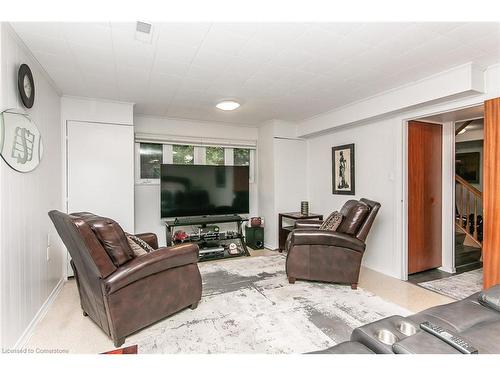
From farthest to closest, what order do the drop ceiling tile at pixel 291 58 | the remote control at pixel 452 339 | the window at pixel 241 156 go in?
the window at pixel 241 156, the drop ceiling tile at pixel 291 58, the remote control at pixel 452 339

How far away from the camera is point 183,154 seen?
15.1ft

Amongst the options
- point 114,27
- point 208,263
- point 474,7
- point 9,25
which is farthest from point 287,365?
point 208,263

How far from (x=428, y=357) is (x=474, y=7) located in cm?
186

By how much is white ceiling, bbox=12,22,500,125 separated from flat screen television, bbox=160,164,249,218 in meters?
1.24

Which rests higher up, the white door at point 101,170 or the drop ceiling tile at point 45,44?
the drop ceiling tile at point 45,44

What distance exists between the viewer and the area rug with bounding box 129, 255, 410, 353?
6.12 ft

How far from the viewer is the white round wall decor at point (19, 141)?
1.76 metres

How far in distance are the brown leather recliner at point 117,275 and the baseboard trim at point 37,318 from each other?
0.40 m

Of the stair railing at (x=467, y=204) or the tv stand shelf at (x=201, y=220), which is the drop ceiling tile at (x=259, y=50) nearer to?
the tv stand shelf at (x=201, y=220)

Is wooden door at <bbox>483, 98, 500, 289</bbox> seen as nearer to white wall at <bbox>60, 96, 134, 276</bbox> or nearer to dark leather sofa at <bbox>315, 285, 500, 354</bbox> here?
dark leather sofa at <bbox>315, 285, 500, 354</bbox>

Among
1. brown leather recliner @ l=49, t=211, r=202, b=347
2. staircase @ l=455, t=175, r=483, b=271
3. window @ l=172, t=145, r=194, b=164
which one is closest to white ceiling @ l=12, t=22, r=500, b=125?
window @ l=172, t=145, r=194, b=164

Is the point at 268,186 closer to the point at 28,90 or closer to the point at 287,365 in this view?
the point at 28,90

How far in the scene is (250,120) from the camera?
15.2ft

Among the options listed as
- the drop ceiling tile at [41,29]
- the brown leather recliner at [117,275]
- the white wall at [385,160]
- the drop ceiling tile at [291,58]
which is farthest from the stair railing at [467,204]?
the drop ceiling tile at [41,29]
